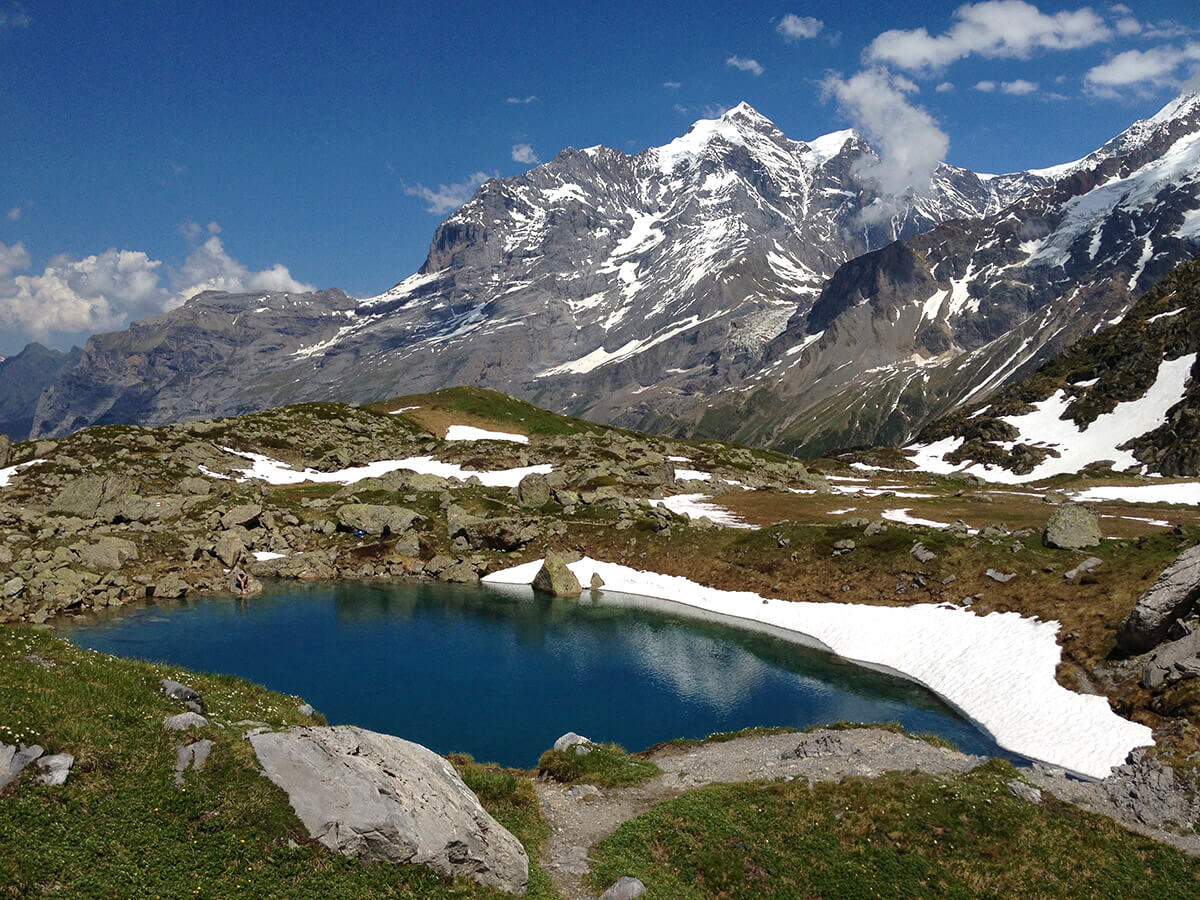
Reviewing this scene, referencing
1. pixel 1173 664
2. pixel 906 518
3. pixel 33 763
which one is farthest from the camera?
pixel 906 518

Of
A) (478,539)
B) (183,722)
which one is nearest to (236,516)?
(478,539)

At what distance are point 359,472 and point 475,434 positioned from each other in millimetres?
55969

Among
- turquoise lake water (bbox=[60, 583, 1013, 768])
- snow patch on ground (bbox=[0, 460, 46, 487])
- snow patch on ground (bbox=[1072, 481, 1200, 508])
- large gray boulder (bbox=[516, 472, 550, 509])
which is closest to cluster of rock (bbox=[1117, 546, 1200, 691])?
turquoise lake water (bbox=[60, 583, 1013, 768])

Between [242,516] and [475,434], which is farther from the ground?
[475,434]

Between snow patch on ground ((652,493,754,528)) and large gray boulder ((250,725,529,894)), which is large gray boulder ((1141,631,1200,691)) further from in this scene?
snow patch on ground ((652,493,754,528))

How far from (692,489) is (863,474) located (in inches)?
2907

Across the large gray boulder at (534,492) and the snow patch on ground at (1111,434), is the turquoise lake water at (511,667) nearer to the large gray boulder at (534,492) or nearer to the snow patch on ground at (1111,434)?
the large gray boulder at (534,492)

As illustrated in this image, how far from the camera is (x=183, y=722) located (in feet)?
55.0

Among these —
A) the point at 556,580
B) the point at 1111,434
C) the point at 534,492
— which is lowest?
the point at 556,580

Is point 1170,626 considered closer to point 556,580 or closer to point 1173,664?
point 1173,664

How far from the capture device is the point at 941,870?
21.1 meters

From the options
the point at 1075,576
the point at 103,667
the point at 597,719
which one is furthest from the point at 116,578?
the point at 1075,576

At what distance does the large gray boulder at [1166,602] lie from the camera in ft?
125

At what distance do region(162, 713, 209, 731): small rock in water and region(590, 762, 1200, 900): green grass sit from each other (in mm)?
11879
